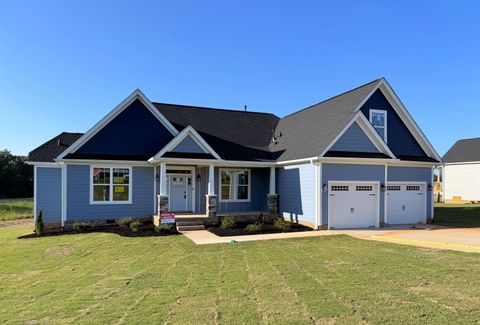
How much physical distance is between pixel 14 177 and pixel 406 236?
49890 millimetres

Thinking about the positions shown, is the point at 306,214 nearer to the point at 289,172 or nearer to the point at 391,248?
the point at 289,172

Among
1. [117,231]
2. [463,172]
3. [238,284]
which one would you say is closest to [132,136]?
[117,231]

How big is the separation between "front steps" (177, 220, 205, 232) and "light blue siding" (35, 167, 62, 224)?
6.19m

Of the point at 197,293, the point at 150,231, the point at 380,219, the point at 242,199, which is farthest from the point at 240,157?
the point at 197,293

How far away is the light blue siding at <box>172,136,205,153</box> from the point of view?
1650 cm

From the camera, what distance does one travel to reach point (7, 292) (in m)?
6.95

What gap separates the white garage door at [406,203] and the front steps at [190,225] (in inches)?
356

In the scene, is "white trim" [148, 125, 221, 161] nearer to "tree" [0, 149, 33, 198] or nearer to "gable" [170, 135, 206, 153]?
"gable" [170, 135, 206, 153]

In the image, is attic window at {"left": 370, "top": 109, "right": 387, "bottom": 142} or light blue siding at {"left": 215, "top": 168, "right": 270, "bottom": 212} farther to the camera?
light blue siding at {"left": 215, "top": 168, "right": 270, "bottom": 212}

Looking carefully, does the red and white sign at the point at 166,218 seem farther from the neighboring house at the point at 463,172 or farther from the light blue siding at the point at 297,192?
the neighboring house at the point at 463,172

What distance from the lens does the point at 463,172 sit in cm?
3494

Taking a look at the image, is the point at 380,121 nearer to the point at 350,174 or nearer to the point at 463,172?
the point at 350,174

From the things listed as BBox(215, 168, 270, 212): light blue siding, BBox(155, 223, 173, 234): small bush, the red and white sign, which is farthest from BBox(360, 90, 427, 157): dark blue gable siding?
BBox(155, 223, 173, 234): small bush

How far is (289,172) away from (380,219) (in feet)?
Answer: 15.6
